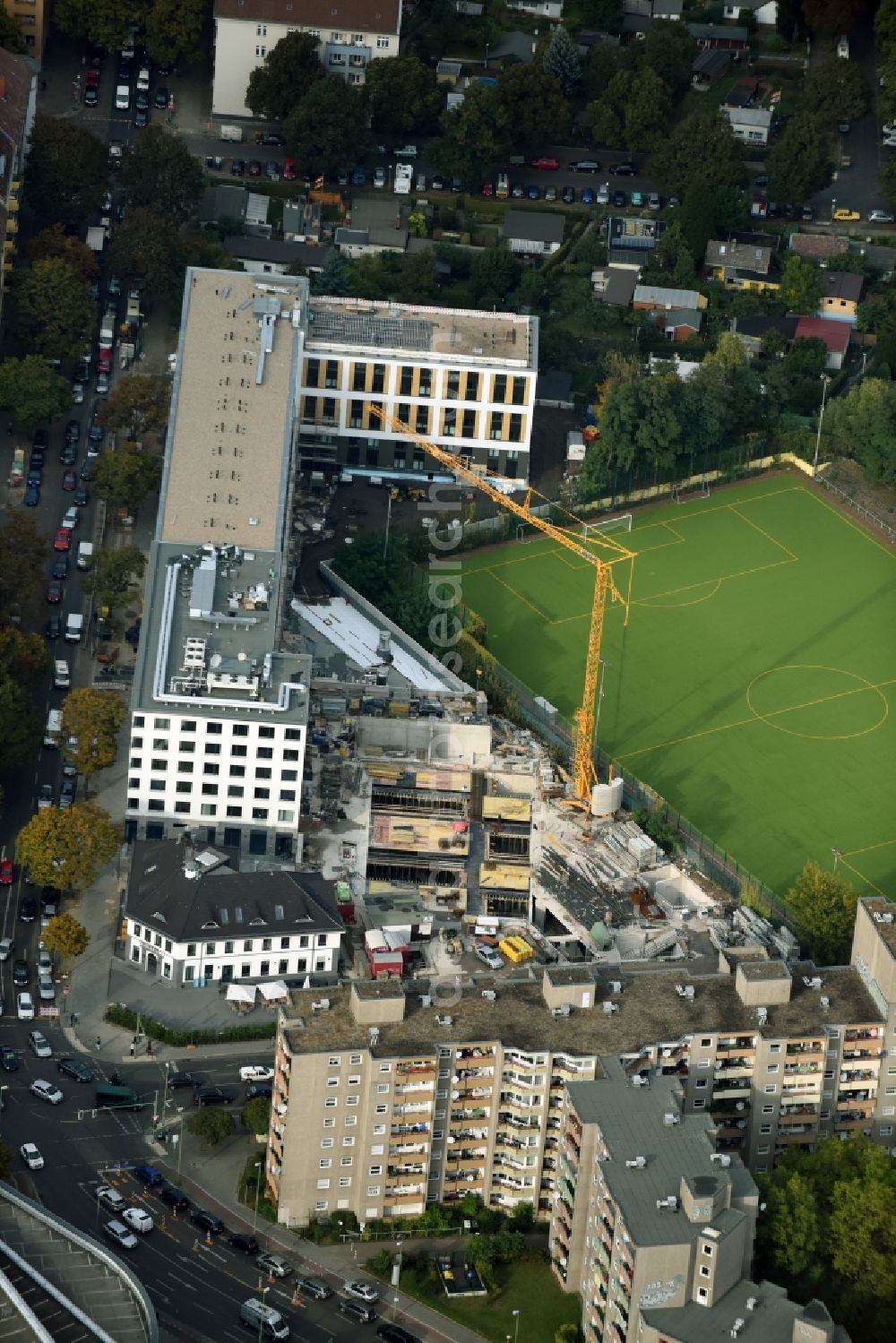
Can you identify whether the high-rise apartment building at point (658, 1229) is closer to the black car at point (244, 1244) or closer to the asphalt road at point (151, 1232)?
the asphalt road at point (151, 1232)

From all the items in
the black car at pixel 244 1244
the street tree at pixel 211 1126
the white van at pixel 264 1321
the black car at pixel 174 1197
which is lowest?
the white van at pixel 264 1321

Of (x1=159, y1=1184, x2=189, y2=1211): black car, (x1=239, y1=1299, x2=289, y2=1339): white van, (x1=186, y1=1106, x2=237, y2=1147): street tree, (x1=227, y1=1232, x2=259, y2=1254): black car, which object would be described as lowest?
(x1=239, y1=1299, x2=289, y2=1339): white van

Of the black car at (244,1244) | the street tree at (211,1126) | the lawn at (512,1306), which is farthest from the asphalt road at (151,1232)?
the lawn at (512,1306)

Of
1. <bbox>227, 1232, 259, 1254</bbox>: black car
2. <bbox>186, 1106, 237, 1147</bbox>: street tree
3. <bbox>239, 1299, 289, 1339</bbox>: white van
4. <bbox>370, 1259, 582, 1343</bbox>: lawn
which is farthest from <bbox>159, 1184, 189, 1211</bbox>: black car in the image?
<bbox>370, 1259, 582, 1343</bbox>: lawn

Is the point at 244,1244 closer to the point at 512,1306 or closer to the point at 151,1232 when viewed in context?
the point at 151,1232

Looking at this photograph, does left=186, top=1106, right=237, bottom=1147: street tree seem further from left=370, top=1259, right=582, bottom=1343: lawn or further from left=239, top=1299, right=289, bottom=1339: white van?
left=370, top=1259, right=582, bottom=1343: lawn

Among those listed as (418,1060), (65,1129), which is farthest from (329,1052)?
(65,1129)

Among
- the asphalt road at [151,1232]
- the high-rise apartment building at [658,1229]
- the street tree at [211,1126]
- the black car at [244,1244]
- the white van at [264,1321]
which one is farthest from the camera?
the street tree at [211,1126]
